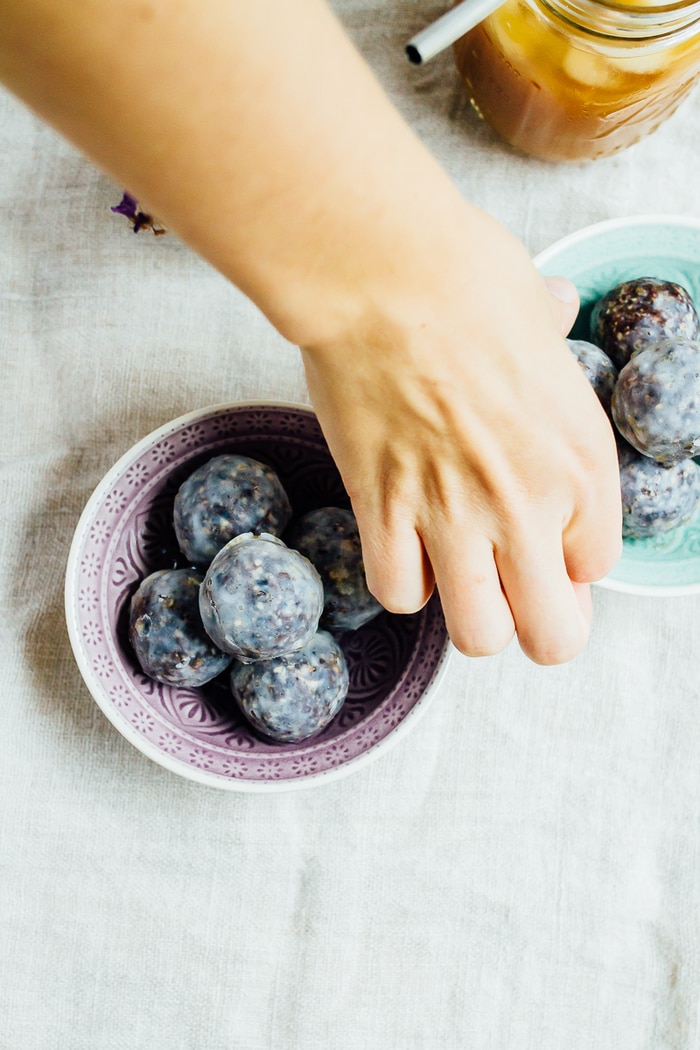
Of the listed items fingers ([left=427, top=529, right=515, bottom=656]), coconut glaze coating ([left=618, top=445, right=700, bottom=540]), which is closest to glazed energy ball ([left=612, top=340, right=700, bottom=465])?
coconut glaze coating ([left=618, top=445, right=700, bottom=540])

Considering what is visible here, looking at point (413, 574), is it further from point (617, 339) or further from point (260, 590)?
point (617, 339)

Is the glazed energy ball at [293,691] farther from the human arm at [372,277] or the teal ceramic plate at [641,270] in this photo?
the teal ceramic plate at [641,270]

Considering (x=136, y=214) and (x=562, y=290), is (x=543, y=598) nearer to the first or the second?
(x=562, y=290)

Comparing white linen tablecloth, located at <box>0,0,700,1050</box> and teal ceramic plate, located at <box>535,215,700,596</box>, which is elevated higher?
teal ceramic plate, located at <box>535,215,700,596</box>

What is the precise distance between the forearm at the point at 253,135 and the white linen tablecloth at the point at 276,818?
28 centimetres

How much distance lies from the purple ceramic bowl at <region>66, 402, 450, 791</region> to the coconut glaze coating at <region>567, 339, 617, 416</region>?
165mm

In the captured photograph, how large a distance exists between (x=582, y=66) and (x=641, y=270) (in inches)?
6.0

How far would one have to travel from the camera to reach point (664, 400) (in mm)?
494

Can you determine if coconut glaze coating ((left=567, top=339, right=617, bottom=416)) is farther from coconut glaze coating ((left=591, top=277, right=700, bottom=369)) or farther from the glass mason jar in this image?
the glass mason jar

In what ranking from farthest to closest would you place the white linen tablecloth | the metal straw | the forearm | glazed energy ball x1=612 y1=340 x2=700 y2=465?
1. the white linen tablecloth
2. glazed energy ball x1=612 y1=340 x2=700 y2=465
3. the metal straw
4. the forearm

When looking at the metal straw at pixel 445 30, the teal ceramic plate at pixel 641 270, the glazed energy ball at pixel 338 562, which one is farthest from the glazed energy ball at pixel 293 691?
the metal straw at pixel 445 30

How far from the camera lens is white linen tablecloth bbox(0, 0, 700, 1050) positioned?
0.61 metres

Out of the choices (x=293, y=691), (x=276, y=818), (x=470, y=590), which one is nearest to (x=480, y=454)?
(x=470, y=590)

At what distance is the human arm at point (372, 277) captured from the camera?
0.28 metres
